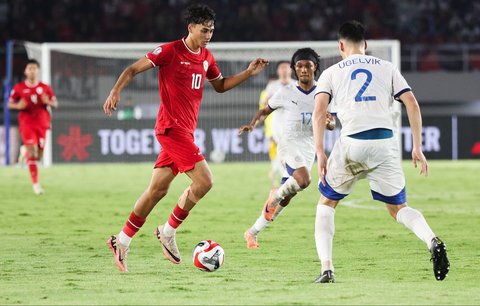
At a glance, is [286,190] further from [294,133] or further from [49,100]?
[49,100]

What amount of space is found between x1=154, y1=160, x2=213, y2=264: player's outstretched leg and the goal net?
18541 mm

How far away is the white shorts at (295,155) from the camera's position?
Result: 11.4 metres

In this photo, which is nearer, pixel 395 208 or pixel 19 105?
pixel 395 208

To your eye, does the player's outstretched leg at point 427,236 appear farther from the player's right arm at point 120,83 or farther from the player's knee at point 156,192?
the player's right arm at point 120,83

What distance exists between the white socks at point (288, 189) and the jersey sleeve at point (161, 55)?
241 centimetres

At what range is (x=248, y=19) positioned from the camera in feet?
115

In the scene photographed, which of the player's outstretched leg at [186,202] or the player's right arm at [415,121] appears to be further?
the player's outstretched leg at [186,202]

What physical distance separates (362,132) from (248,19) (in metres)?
27.7

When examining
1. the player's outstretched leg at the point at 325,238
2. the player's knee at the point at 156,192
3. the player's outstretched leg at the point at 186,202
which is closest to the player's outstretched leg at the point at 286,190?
the player's outstretched leg at the point at 186,202

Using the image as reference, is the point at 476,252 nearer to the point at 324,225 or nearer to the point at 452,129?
the point at 324,225

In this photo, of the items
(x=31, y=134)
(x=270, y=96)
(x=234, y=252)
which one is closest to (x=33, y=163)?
(x=31, y=134)

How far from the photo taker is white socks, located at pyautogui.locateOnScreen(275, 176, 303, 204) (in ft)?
35.7

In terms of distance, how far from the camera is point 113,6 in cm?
3662

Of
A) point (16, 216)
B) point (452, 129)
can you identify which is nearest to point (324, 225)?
point (16, 216)
